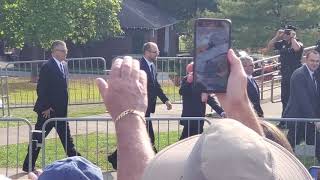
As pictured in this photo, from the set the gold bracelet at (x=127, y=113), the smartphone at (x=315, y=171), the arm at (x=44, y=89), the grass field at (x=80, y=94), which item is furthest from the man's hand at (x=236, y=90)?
the grass field at (x=80, y=94)

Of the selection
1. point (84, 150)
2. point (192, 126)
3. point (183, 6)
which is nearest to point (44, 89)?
point (84, 150)

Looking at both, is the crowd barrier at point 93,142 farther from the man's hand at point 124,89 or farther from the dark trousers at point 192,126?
the man's hand at point 124,89

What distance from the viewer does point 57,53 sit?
9.63 m

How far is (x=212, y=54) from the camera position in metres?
3.36

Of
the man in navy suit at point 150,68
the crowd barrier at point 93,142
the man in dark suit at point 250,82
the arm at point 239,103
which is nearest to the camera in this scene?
the arm at point 239,103

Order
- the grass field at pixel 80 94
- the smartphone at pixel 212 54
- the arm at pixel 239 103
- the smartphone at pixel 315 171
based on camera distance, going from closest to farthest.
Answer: the arm at pixel 239 103
the smartphone at pixel 212 54
the smartphone at pixel 315 171
the grass field at pixel 80 94

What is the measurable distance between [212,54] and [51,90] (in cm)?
A: 632

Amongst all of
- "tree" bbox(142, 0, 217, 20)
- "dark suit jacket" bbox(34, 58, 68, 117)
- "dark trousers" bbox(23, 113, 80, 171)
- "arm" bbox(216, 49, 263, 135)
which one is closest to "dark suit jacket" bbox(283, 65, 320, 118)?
"dark trousers" bbox(23, 113, 80, 171)

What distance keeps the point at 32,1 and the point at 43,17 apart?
0.85m

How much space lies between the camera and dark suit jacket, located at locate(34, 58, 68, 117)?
9.43 m

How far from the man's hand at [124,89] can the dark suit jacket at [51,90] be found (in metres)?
6.87

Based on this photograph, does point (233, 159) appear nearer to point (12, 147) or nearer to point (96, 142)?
point (96, 142)

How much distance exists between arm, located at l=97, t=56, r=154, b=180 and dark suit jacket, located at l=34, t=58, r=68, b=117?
677 centimetres

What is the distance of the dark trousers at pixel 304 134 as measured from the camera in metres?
8.41
